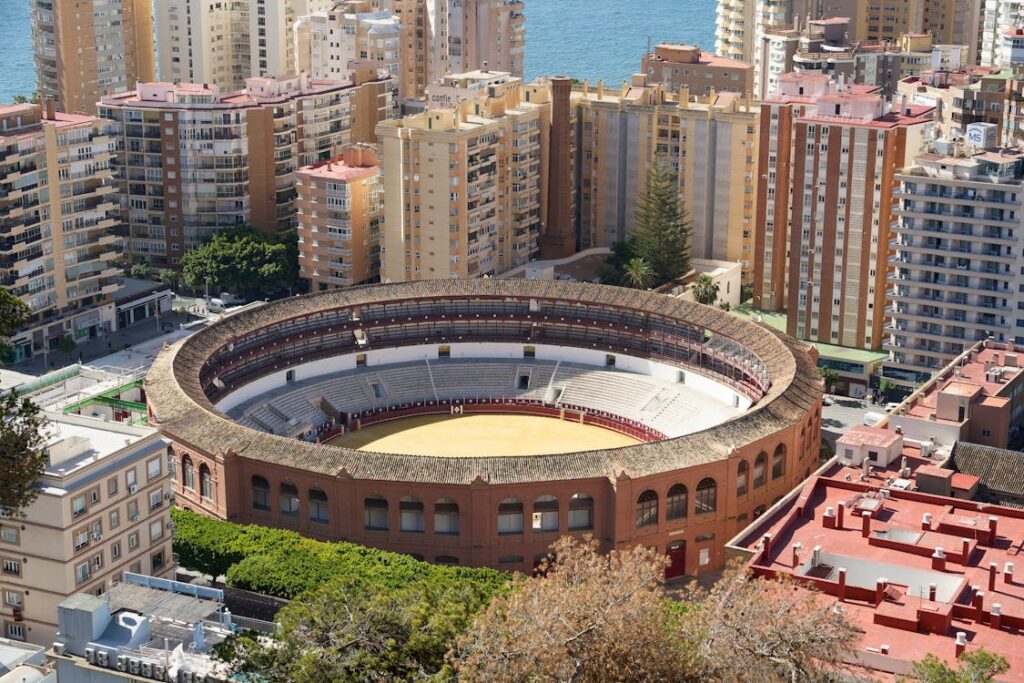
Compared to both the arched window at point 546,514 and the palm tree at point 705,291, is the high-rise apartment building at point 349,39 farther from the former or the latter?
the arched window at point 546,514

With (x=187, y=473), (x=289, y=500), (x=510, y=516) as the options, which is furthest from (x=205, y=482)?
(x=510, y=516)

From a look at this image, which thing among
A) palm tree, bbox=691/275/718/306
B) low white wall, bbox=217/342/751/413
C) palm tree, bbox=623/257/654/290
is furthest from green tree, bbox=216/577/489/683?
palm tree, bbox=623/257/654/290

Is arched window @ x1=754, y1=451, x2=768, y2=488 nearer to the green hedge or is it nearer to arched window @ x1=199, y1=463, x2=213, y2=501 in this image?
the green hedge

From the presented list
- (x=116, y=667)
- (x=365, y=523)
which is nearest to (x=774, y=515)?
(x=365, y=523)

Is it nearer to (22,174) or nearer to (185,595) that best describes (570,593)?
(185,595)

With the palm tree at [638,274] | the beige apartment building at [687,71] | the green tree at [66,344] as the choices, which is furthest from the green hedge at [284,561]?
the beige apartment building at [687,71]
